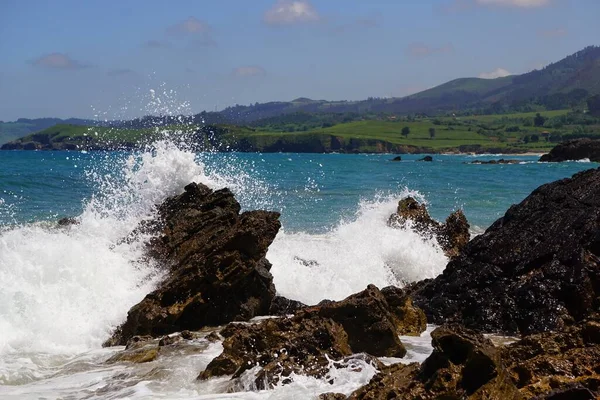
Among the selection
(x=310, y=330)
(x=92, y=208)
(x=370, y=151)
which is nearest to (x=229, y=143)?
(x=370, y=151)

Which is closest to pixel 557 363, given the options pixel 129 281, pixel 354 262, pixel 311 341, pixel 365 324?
pixel 311 341

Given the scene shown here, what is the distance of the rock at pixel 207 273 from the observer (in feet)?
43.3

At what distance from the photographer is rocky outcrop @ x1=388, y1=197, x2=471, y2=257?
2172 centimetres

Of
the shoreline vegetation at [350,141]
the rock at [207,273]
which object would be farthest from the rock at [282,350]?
the shoreline vegetation at [350,141]

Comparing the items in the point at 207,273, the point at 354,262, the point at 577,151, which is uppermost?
the point at 207,273

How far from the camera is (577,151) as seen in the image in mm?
110438

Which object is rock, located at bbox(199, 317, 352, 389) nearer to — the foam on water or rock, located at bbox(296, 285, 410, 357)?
rock, located at bbox(296, 285, 410, 357)

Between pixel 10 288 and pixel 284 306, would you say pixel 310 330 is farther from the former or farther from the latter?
→ pixel 10 288

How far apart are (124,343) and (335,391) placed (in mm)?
5877

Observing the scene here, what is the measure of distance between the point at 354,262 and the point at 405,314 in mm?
7628

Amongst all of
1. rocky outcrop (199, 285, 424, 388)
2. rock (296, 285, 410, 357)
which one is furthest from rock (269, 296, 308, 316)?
rock (296, 285, 410, 357)

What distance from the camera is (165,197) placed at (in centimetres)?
1811

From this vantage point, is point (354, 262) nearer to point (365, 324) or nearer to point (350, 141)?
point (365, 324)

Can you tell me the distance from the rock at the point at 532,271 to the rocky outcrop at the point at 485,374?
422 cm
